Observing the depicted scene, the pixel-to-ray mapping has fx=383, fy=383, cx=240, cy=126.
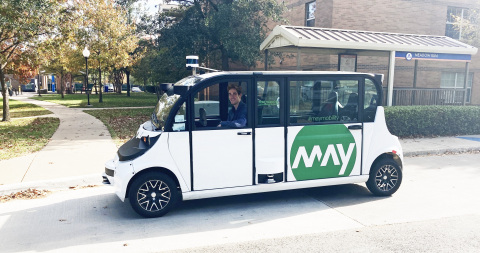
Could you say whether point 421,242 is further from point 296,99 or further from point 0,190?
point 0,190

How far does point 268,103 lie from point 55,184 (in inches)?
162

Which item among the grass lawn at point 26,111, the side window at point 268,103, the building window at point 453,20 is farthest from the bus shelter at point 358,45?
the grass lawn at point 26,111

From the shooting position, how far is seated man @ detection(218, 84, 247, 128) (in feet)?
18.1

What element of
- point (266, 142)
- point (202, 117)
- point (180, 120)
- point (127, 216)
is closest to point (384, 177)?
point (266, 142)

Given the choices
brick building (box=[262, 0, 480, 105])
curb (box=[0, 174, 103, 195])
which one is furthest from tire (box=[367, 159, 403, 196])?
brick building (box=[262, 0, 480, 105])

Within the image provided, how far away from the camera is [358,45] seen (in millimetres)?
11656

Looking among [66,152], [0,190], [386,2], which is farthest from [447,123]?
[0,190]

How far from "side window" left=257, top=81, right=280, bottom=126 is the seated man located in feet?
0.74

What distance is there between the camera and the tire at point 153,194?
516cm

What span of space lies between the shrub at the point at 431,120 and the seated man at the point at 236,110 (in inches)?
A: 297

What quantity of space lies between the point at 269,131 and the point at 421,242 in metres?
2.40

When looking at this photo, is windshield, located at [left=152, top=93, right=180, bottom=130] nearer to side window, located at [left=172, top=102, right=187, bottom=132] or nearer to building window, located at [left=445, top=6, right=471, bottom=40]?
side window, located at [left=172, top=102, right=187, bottom=132]

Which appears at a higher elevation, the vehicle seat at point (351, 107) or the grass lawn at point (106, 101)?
the vehicle seat at point (351, 107)

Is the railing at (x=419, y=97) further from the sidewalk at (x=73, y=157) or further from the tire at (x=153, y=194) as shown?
the tire at (x=153, y=194)
